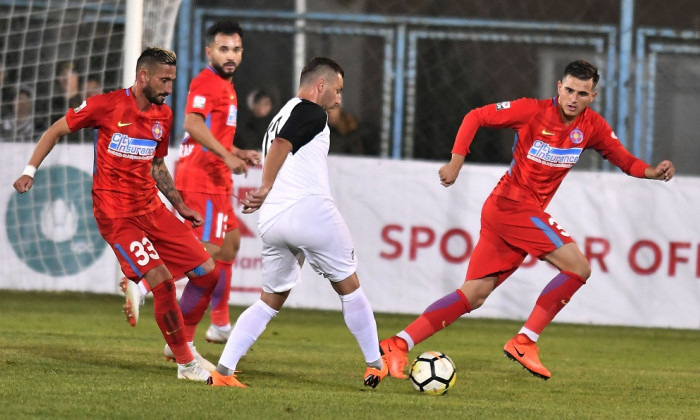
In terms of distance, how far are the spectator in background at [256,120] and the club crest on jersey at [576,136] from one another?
17.3ft

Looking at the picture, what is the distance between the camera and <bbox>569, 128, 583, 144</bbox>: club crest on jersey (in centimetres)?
723

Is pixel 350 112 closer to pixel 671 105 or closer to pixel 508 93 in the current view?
pixel 508 93

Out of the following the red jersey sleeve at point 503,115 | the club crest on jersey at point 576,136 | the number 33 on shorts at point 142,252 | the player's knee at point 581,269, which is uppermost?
the red jersey sleeve at point 503,115

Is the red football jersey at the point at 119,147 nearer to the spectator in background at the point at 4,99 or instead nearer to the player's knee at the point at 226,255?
the player's knee at the point at 226,255

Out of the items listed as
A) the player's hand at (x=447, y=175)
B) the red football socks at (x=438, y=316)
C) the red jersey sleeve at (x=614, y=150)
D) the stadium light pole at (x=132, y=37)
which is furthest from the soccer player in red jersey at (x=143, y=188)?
the stadium light pole at (x=132, y=37)

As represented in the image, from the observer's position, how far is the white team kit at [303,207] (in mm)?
5922

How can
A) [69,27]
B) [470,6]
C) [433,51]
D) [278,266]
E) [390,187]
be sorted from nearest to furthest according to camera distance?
1. [278,266]
2. [390,187]
3. [69,27]
4. [433,51]
5. [470,6]

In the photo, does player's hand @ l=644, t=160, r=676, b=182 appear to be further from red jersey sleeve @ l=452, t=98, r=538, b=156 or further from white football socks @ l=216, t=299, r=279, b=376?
white football socks @ l=216, t=299, r=279, b=376

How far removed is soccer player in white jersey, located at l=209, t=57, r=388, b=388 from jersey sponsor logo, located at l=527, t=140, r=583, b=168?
1562 millimetres

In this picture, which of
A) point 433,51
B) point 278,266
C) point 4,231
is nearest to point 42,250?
point 4,231

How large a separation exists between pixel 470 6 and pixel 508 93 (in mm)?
1218

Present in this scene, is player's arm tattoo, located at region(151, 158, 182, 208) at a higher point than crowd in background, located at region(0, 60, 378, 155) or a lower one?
lower

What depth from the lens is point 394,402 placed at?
5770mm

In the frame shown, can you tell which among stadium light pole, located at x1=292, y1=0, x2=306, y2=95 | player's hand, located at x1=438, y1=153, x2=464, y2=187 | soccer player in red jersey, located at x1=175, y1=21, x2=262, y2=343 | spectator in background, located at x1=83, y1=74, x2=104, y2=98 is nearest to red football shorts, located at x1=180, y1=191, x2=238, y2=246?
soccer player in red jersey, located at x1=175, y1=21, x2=262, y2=343
